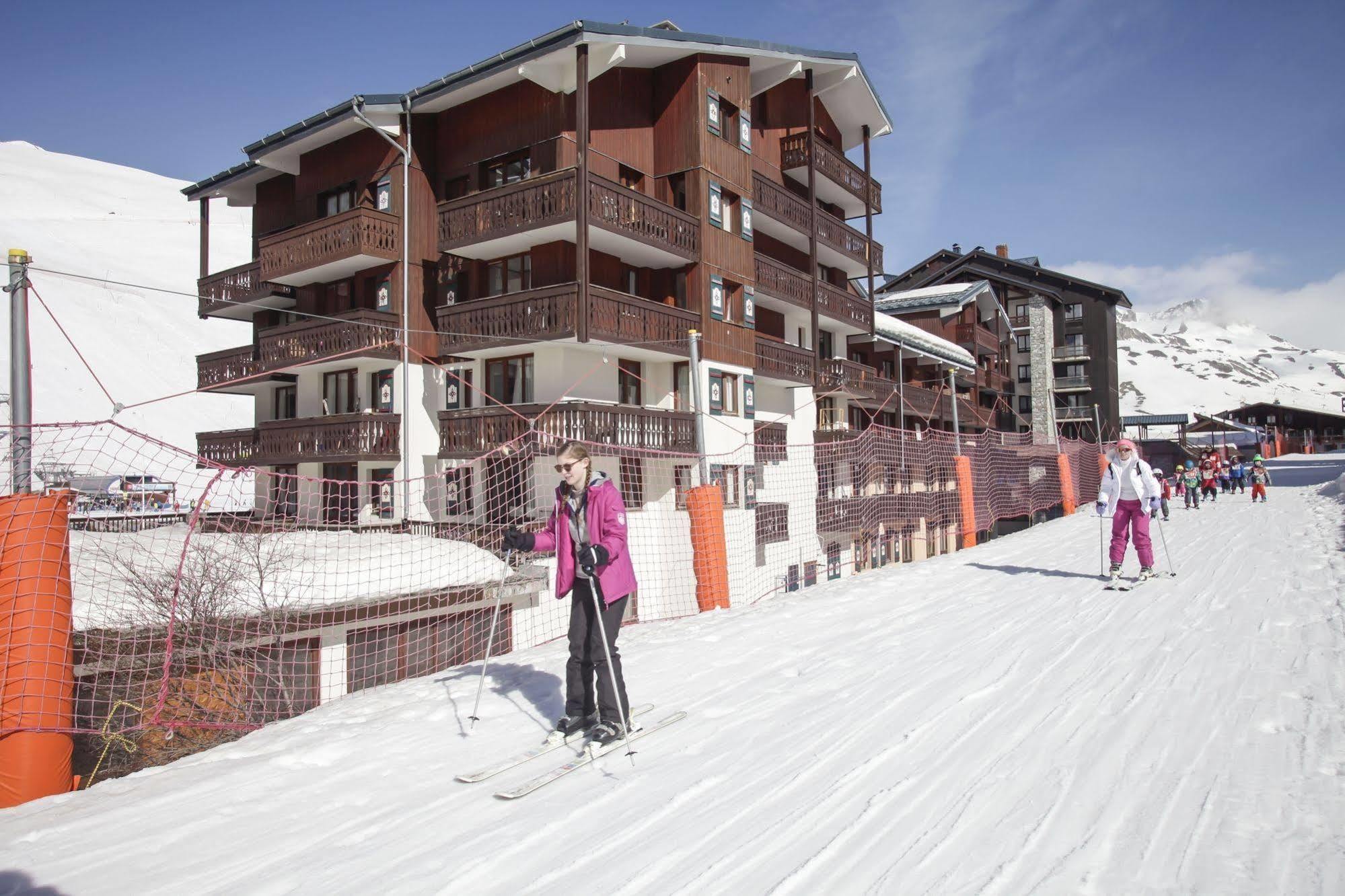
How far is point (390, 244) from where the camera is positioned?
19547mm

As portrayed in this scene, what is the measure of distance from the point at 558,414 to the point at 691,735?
12.0 metres

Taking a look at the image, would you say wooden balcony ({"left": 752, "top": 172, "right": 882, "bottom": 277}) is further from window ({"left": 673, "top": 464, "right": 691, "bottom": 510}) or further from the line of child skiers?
the line of child skiers

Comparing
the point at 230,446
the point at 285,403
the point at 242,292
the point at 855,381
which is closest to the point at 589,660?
the point at 285,403

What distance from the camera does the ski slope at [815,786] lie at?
3.38 meters

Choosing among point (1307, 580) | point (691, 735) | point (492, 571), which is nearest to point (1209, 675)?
point (691, 735)

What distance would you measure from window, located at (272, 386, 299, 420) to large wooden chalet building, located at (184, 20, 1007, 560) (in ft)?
0.28

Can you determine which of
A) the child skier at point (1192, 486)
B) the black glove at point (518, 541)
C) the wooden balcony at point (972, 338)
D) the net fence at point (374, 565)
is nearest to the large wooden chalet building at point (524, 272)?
the net fence at point (374, 565)

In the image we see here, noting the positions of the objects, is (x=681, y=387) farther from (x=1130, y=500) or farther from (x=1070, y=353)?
(x=1070, y=353)

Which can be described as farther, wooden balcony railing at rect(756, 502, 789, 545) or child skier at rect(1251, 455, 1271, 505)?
child skier at rect(1251, 455, 1271, 505)

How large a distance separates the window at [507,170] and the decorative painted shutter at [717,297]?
495 centimetres

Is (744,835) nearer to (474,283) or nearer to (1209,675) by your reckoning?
(1209,675)

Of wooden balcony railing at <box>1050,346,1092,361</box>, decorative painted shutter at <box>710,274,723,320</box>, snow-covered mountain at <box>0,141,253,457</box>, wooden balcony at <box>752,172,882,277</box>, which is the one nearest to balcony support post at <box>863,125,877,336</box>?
wooden balcony at <box>752,172,882,277</box>

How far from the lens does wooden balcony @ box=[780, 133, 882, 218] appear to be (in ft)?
82.9

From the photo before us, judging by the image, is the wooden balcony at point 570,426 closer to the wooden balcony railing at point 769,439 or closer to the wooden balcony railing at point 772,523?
the wooden balcony railing at point 772,523
